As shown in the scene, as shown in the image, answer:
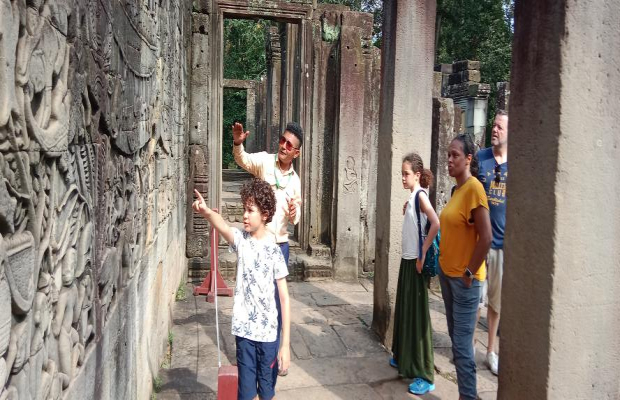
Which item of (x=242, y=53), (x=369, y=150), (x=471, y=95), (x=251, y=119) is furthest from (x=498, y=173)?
(x=242, y=53)

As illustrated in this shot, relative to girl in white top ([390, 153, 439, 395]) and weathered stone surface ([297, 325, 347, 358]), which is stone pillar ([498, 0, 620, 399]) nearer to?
girl in white top ([390, 153, 439, 395])

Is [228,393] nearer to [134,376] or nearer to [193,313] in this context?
[134,376]

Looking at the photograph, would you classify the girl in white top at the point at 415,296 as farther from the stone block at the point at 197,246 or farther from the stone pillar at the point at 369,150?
the stone block at the point at 197,246

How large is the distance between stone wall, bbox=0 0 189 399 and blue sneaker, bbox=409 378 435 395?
1.89m

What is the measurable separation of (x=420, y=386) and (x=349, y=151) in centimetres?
392

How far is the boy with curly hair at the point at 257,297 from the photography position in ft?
8.97

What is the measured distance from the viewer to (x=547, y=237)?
2309 mm

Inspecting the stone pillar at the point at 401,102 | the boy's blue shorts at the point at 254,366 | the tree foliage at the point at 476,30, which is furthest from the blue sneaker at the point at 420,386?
the tree foliage at the point at 476,30

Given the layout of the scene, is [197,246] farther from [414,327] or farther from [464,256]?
[464,256]

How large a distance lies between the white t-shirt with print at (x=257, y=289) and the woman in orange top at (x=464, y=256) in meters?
1.21

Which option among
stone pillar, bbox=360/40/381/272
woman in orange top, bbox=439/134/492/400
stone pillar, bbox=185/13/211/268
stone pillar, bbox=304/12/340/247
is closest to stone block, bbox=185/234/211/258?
stone pillar, bbox=185/13/211/268

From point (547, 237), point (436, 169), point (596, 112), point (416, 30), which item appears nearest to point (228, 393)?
point (547, 237)

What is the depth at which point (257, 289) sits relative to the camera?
2766 millimetres

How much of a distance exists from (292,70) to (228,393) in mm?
7368
